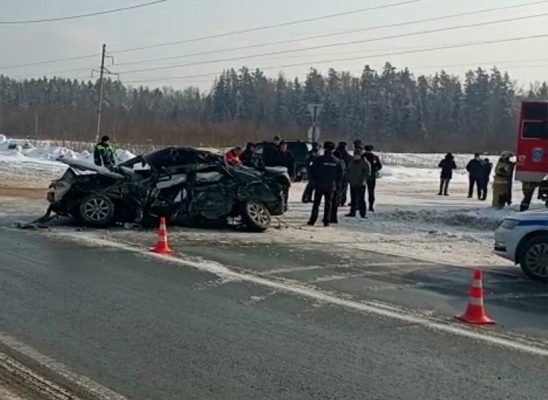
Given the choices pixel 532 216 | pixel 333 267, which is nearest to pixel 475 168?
pixel 532 216

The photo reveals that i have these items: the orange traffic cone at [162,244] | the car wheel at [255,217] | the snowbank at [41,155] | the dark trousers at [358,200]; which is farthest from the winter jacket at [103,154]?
the snowbank at [41,155]

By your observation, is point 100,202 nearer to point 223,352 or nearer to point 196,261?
point 196,261

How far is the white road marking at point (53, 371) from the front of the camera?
221 inches

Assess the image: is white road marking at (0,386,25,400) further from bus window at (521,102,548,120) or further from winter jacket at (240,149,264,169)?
bus window at (521,102,548,120)

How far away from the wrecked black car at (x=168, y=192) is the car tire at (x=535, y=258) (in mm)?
5677

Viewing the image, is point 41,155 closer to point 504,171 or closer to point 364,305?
point 504,171

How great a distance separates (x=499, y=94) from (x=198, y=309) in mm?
136593

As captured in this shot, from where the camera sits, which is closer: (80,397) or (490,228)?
(80,397)

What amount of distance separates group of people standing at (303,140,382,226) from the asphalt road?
7.31 meters

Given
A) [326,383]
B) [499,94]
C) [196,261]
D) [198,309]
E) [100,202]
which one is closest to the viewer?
[326,383]

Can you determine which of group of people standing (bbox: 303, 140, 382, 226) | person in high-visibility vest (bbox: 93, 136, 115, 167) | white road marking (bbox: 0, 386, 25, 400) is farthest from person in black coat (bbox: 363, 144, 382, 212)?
white road marking (bbox: 0, 386, 25, 400)

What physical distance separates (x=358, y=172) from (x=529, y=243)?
759 cm

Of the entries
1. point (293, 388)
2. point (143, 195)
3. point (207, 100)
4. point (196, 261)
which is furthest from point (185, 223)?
point (207, 100)

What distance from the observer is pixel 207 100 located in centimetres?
15575
